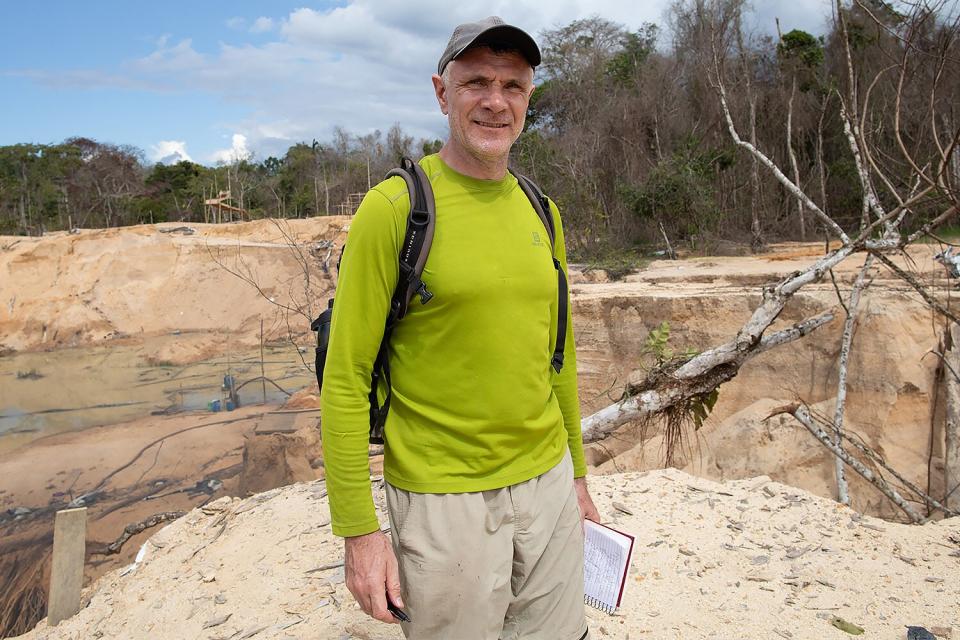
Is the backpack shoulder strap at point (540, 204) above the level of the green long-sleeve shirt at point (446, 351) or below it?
above

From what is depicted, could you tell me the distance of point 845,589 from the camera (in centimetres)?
299

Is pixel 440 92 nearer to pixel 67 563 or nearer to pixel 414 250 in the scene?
pixel 414 250

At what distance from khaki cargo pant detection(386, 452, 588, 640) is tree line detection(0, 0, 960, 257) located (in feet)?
26.0

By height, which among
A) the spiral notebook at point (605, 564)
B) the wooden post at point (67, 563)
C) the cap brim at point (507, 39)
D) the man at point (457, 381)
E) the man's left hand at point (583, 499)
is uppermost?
the cap brim at point (507, 39)

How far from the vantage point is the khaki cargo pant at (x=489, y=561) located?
57.7 inches

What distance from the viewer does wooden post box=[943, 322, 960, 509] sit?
527cm

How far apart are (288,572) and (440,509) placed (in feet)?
7.46

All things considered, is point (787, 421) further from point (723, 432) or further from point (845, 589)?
→ point (845, 589)

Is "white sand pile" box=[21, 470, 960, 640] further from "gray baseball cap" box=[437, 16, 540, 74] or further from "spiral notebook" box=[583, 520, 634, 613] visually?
"gray baseball cap" box=[437, 16, 540, 74]

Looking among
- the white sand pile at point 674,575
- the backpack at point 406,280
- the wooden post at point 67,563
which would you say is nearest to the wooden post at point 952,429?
the white sand pile at point 674,575

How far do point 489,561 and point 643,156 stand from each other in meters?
20.5

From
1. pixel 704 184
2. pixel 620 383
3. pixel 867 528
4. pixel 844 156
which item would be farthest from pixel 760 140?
pixel 867 528

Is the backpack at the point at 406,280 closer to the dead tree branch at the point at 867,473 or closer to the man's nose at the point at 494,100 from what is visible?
the man's nose at the point at 494,100

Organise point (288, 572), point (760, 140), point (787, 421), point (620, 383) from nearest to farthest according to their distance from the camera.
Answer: point (288, 572) → point (787, 421) → point (620, 383) → point (760, 140)
